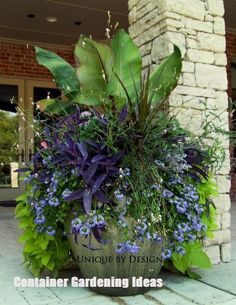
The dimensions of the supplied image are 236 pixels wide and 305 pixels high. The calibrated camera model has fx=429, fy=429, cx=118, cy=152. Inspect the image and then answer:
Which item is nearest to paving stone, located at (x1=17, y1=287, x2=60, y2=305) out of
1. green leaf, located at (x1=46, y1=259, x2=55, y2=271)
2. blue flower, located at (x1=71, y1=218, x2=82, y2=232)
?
green leaf, located at (x1=46, y1=259, x2=55, y2=271)

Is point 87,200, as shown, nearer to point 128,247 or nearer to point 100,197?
point 100,197

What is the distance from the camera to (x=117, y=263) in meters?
3.09

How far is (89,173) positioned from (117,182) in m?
0.23

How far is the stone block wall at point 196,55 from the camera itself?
12.9 feet

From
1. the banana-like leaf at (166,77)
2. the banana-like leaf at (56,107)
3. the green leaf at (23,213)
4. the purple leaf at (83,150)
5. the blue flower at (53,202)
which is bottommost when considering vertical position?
the green leaf at (23,213)

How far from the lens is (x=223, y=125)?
4.10 m

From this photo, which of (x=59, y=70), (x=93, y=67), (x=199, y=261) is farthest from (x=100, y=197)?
(x=59, y=70)

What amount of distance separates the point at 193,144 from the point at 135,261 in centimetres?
106

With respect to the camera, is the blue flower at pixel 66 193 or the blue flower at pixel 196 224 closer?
the blue flower at pixel 66 193

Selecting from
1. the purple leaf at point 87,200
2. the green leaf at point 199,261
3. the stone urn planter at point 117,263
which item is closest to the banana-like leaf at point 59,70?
the purple leaf at point 87,200

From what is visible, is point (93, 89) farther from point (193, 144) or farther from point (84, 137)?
point (193, 144)

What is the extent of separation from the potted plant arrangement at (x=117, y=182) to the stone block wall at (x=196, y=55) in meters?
0.45

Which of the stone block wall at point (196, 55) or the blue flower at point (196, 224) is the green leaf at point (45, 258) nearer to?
the blue flower at point (196, 224)

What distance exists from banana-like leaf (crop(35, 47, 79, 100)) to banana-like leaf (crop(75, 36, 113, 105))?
17cm
